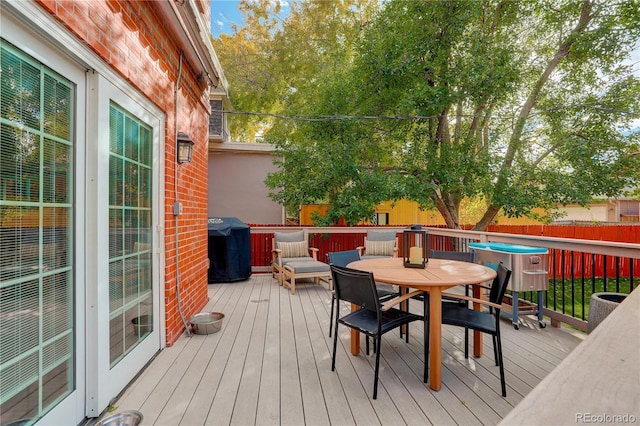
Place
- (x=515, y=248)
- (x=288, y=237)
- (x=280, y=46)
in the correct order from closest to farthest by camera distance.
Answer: (x=515, y=248), (x=288, y=237), (x=280, y=46)

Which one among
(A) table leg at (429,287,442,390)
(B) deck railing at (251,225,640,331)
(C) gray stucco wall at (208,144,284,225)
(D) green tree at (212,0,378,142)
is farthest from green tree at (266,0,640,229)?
(A) table leg at (429,287,442,390)

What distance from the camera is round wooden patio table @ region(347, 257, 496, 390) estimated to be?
230 cm

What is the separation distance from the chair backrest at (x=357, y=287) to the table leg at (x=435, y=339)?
440 millimetres

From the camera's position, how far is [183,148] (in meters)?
3.25

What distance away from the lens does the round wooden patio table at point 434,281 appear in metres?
2.30

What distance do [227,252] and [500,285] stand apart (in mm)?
4754

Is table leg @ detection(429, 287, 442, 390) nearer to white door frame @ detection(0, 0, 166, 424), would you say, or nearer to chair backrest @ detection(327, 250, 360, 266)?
chair backrest @ detection(327, 250, 360, 266)

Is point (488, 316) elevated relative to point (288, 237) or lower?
lower

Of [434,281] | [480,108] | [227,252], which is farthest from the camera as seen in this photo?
[480,108]

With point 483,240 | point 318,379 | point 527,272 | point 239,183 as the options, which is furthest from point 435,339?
point 239,183

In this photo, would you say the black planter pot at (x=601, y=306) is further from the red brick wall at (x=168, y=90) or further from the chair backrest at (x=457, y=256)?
the red brick wall at (x=168, y=90)

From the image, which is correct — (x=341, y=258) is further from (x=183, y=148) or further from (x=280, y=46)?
(x=280, y=46)

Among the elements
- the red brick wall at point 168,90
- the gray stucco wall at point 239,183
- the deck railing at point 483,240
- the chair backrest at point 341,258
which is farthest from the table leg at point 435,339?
the gray stucco wall at point 239,183

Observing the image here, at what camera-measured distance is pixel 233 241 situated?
19.9 feet
